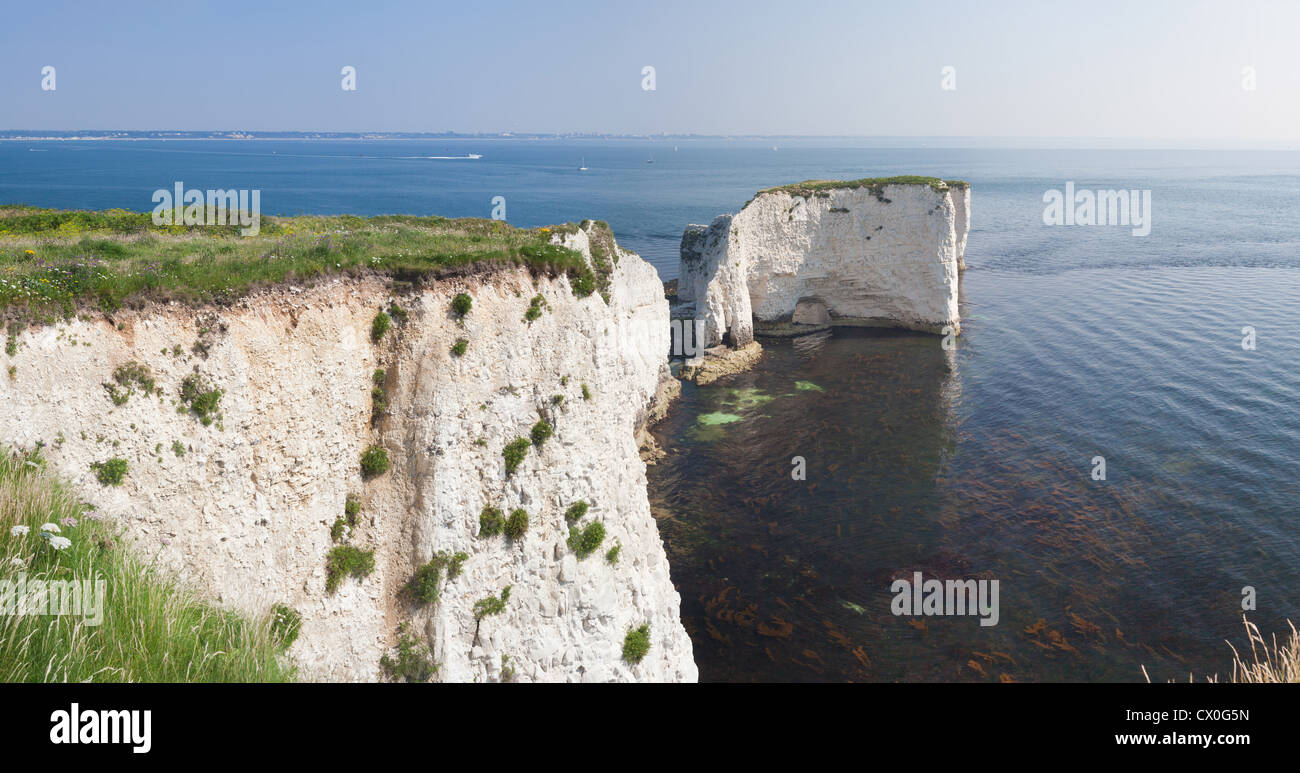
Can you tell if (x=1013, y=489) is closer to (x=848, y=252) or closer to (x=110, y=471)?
(x=848, y=252)

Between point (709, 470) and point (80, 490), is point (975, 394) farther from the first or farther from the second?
point (80, 490)

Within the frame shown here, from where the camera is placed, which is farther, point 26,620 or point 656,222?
point 656,222

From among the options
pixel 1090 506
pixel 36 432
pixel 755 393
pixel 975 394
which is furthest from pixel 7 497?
pixel 975 394

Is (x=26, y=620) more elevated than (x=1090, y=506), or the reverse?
(x=26, y=620)

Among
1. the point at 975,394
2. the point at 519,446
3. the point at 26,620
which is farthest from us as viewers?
the point at 975,394
